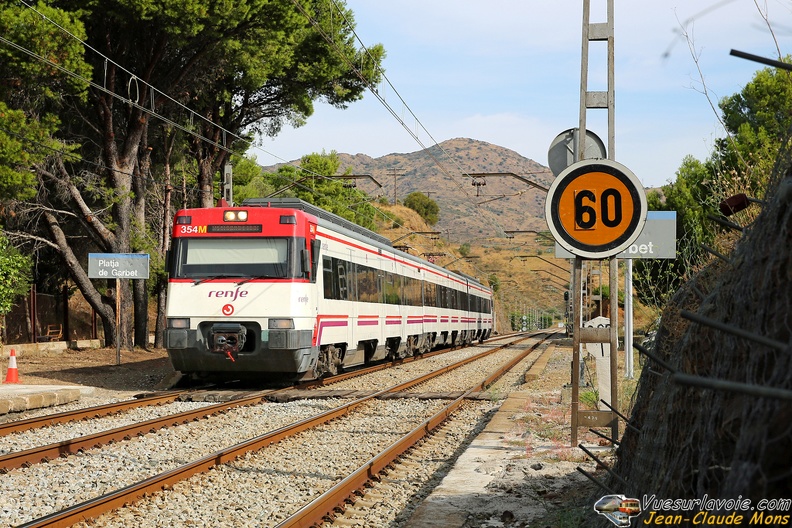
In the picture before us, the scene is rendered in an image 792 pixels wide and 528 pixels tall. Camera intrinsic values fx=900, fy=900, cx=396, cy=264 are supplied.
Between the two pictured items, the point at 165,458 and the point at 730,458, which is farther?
the point at 165,458

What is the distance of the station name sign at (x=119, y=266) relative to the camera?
2089cm

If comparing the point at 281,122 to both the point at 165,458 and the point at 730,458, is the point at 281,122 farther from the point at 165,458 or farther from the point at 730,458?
the point at 730,458

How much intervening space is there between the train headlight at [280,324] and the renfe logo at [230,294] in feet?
2.18

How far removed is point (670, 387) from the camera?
144 inches

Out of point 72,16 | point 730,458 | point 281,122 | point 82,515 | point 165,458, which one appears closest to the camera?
point 730,458

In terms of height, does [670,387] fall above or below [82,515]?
above

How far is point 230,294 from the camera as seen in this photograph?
15.2 m

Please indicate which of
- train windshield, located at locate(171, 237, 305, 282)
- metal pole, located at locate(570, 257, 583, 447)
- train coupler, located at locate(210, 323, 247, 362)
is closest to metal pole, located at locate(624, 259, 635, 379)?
train windshield, located at locate(171, 237, 305, 282)

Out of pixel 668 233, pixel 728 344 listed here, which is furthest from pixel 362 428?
pixel 728 344

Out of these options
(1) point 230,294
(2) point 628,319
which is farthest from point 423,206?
(1) point 230,294

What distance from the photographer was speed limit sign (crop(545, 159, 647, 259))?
23.5 ft

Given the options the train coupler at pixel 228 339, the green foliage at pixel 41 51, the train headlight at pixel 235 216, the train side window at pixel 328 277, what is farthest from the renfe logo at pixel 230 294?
the green foliage at pixel 41 51

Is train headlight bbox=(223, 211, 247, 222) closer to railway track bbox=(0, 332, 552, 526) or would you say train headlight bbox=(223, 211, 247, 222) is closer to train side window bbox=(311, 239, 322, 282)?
train side window bbox=(311, 239, 322, 282)

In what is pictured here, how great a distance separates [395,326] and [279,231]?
937 cm
